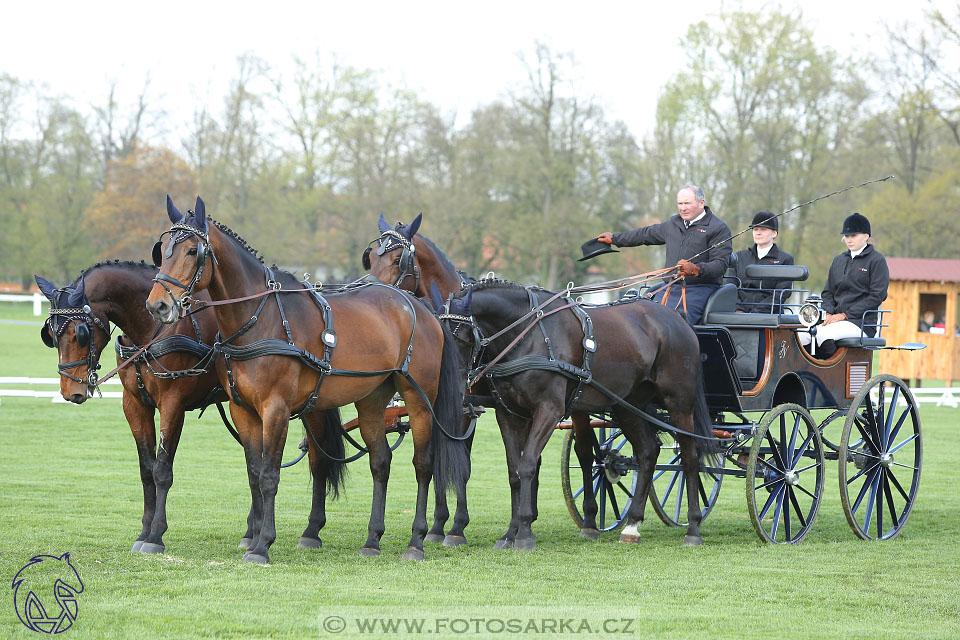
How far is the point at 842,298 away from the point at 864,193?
2746 cm

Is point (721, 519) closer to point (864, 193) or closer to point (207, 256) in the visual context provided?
point (207, 256)

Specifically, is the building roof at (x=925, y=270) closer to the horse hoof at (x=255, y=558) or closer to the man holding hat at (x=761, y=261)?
the man holding hat at (x=761, y=261)

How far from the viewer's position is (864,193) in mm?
34219

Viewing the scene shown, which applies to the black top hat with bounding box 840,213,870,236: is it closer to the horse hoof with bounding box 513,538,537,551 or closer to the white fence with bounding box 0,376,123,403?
the horse hoof with bounding box 513,538,537,551

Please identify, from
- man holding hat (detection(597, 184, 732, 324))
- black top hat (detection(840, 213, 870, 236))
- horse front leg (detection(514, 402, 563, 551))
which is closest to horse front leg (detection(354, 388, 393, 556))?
horse front leg (detection(514, 402, 563, 551))

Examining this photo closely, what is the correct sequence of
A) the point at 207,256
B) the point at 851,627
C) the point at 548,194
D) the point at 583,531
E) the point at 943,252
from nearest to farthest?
1. the point at 851,627
2. the point at 207,256
3. the point at 583,531
4. the point at 943,252
5. the point at 548,194

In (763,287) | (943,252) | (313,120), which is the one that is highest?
(313,120)

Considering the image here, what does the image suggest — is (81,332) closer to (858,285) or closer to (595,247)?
(595,247)

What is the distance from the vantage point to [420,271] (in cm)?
838

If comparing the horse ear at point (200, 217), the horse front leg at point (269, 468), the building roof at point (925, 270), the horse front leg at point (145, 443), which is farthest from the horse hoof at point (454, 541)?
the building roof at point (925, 270)

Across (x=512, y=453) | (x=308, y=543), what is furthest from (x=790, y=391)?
(x=308, y=543)

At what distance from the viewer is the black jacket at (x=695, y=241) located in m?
8.38

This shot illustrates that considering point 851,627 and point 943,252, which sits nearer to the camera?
point 851,627

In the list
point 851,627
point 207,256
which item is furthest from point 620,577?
point 207,256
